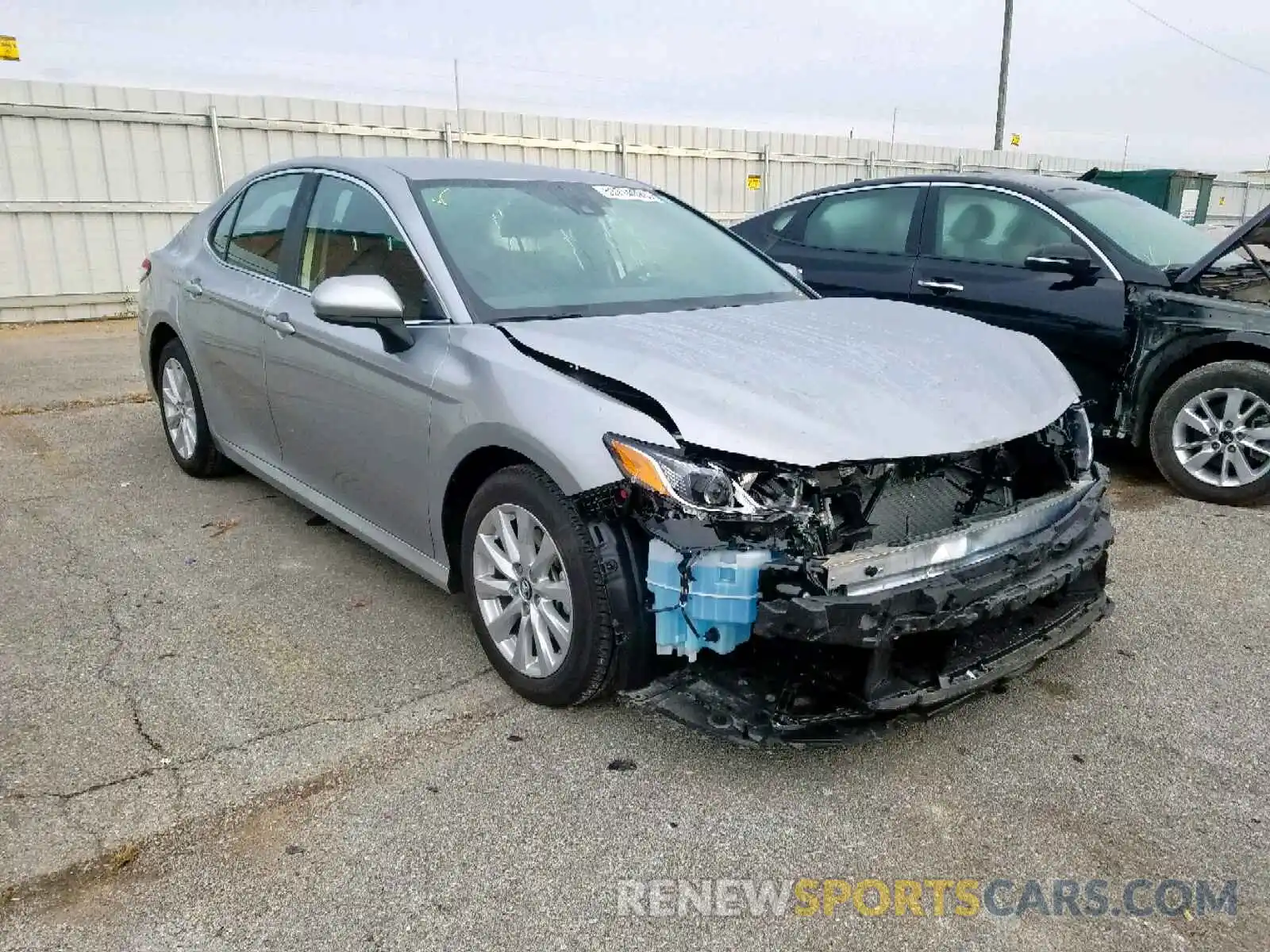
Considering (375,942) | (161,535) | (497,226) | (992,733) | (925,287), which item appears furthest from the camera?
(925,287)

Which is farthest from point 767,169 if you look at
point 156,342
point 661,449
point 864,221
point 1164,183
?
point 661,449

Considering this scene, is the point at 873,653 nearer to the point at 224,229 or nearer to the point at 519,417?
the point at 519,417

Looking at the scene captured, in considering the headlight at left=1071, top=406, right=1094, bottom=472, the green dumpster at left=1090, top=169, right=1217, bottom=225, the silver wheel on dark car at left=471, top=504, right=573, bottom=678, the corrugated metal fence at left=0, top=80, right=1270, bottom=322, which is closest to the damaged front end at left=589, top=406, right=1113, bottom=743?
the silver wheel on dark car at left=471, top=504, right=573, bottom=678

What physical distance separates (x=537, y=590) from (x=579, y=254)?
1366 mm

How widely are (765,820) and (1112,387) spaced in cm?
368

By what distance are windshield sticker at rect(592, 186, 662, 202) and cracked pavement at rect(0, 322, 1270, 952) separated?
1.79 m

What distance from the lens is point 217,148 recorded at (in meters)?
11.2

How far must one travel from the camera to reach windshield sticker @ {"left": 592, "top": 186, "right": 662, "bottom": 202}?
4020mm

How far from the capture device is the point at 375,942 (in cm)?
206

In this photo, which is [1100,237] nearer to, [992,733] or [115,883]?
[992,733]

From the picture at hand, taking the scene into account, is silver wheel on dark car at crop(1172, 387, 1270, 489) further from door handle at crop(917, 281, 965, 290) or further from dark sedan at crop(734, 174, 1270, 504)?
door handle at crop(917, 281, 965, 290)

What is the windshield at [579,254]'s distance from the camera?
329 cm

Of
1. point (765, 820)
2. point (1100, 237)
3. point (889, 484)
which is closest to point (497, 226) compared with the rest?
point (889, 484)

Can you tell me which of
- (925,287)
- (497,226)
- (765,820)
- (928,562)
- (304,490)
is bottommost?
(765,820)
